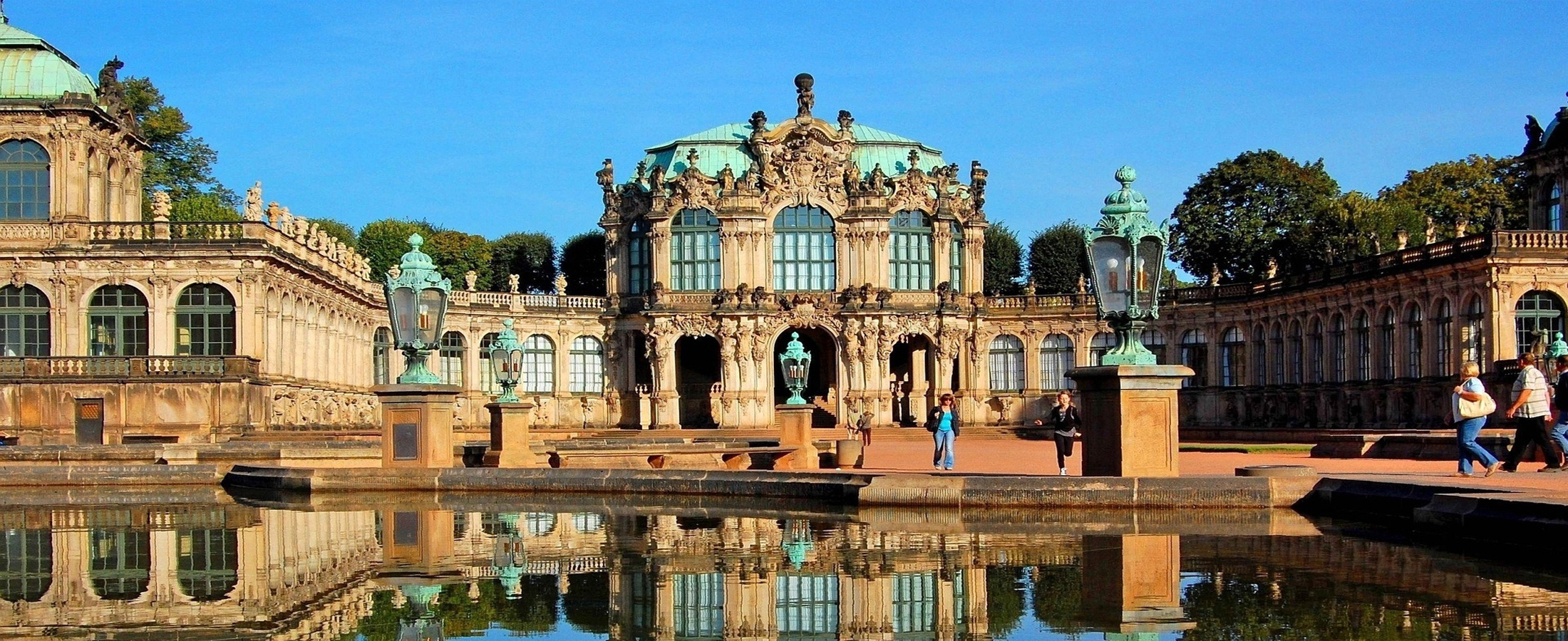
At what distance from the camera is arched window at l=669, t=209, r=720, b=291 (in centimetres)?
7362

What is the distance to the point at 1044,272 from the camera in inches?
3762

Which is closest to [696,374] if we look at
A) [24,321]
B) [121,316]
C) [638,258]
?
[638,258]

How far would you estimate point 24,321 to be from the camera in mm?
53594

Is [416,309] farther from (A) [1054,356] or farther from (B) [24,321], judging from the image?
(A) [1054,356]

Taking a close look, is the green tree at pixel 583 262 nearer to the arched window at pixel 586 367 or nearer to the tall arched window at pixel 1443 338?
the arched window at pixel 586 367

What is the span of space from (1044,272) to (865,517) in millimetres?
75597

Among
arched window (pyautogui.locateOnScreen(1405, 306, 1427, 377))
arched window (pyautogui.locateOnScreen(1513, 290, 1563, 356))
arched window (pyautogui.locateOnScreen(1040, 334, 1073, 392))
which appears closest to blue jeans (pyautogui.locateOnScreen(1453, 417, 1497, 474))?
arched window (pyautogui.locateOnScreen(1513, 290, 1563, 356))

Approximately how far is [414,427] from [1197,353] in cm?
5157

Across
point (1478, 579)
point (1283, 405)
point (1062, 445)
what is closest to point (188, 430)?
point (1062, 445)

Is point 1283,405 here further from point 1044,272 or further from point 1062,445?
point 1062,445

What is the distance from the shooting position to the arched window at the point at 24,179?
54.5 m

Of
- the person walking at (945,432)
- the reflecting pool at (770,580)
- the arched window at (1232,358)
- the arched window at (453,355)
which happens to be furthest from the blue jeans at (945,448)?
the arched window at (453,355)

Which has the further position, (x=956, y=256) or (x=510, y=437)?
(x=956, y=256)

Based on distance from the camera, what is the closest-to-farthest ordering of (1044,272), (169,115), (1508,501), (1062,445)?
(1508,501)
(1062,445)
(169,115)
(1044,272)
